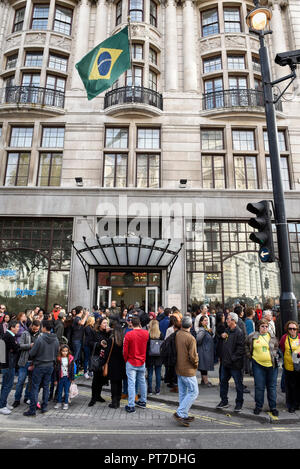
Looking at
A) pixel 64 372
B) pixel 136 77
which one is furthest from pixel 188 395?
pixel 136 77

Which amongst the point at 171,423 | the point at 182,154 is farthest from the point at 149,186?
the point at 171,423

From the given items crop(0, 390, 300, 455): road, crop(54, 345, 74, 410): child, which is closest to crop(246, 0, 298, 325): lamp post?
crop(0, 390, 300, 455): road

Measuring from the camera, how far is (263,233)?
6.33 metres

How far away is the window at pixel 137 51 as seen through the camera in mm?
19344

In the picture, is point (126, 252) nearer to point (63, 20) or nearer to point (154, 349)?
point (154, 349)

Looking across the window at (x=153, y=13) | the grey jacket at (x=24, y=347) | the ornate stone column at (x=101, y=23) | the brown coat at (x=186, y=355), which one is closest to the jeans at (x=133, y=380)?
the brown coat at (x=186, y=355)

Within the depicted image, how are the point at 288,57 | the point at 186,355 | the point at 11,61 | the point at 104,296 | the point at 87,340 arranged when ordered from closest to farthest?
the point at 186,355
the point at 288,57
the point at 87,340
the point at 104,296
the point at 11,61

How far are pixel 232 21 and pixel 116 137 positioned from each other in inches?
463

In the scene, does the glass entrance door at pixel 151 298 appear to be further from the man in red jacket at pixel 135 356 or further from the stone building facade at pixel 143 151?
the man in red jacket at pixel 135 356

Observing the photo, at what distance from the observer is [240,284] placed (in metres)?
16.2

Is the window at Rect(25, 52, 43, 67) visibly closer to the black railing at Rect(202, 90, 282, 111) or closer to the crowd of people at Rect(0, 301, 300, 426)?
the black railing at Rect(202, 90, 282, 111)

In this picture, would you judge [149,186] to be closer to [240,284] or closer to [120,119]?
[120,119]

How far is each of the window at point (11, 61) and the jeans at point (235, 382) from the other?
2190 cm

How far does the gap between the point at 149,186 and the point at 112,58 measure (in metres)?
6.81
